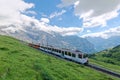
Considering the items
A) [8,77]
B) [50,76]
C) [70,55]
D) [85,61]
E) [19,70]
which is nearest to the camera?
[8,77]

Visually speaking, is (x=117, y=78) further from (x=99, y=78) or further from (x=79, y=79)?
(x=79, y=79)

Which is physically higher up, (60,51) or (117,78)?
(60,51)

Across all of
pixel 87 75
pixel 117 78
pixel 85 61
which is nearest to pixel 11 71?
pixel 87 75

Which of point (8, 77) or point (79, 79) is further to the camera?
point (79, 79)

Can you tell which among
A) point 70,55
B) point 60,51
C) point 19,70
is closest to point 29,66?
point 19,70

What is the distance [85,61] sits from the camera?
8656cm

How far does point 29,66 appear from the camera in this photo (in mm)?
64062

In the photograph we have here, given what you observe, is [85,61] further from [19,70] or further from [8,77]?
[8,77]

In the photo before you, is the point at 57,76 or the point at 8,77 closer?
the point at 8,77

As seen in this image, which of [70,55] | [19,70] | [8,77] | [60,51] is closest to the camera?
[8,77]

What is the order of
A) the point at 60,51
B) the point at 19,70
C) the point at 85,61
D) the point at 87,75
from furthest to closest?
the point at 60,51, the point at 85,61, the point at 87,75, the point at 19,70

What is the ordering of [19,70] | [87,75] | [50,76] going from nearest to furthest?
[50,76]
[19,70]
[87,75]

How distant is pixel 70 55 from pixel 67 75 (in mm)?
36253

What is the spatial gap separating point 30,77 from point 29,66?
38.5 ft
